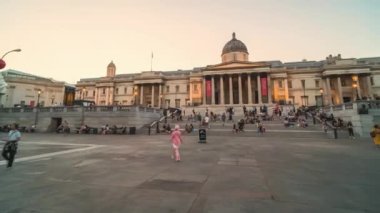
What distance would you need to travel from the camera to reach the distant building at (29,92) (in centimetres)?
5631

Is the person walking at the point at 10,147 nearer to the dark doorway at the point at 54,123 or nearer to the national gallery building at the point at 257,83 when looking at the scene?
the dark doorway at the point at 54,123

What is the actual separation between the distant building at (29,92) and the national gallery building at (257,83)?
22199mm

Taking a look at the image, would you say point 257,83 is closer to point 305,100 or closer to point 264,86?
point 264,86

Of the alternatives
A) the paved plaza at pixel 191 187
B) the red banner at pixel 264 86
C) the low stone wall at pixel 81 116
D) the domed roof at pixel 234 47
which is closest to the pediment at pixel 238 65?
the red banner at pixel 264 86

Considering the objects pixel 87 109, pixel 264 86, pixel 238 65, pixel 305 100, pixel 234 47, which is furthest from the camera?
pixel 234 47

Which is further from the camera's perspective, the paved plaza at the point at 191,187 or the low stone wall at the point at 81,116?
the low stone wall at the point at 81,116

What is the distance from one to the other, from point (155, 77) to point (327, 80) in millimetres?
48733

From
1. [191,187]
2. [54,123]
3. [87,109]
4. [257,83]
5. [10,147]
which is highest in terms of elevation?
[257,83]

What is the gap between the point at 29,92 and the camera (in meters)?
60.1

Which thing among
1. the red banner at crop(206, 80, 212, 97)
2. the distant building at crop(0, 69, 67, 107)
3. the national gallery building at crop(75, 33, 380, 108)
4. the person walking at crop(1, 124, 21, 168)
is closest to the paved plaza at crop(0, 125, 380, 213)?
the person walking at crop(1, 124, 21, 168)

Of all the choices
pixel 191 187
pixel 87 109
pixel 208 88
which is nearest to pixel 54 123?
pixel 87 109

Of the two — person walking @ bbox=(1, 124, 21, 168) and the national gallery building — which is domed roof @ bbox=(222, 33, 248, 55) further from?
person walking @ bbox=(1, 124, 21, 168)

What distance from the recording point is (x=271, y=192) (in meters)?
5.19

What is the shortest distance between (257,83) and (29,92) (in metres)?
63.9
